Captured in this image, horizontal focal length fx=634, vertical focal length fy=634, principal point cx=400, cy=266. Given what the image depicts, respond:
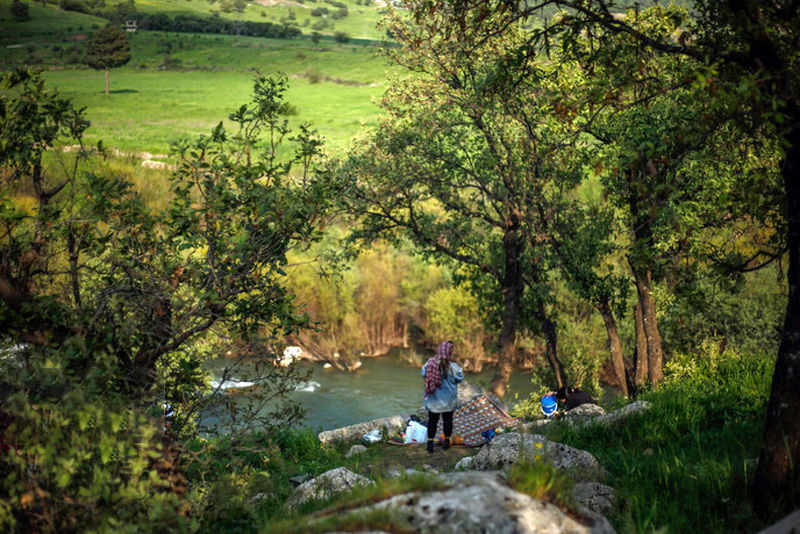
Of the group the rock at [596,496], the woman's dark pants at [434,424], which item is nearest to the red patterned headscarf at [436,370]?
the woman's dark pants at [434,424]

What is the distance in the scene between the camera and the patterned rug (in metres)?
13.7

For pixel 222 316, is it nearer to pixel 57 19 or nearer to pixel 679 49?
pixel 679 49

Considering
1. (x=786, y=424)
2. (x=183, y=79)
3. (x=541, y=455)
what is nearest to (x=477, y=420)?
(x=541, y=455)

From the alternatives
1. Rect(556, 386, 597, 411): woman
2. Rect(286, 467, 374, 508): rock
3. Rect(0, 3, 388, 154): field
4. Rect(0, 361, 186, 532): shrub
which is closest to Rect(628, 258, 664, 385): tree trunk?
Rect(556, 386, 597, 411): woman

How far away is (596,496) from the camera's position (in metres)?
6.02

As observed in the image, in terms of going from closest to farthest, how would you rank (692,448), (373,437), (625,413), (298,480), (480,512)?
(480,512)
(692,448)
(625,413)
(298,480)
(373,437)

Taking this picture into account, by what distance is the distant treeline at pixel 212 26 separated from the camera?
99519mm

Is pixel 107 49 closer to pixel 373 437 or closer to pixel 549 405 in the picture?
pixel 373 437

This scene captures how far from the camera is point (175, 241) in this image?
773 cm

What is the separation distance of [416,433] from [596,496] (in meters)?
8.02

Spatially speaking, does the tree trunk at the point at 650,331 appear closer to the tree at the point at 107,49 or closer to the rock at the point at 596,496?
the rock at the point at 596,496

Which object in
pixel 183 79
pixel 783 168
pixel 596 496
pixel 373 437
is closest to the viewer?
pixel 783 168

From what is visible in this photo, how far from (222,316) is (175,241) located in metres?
1.18

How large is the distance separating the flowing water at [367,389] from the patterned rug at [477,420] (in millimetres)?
6050
